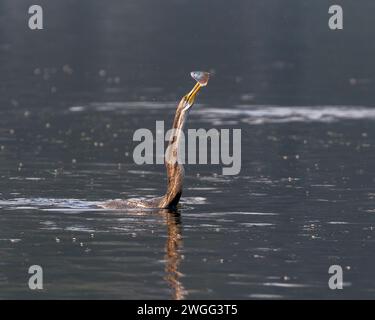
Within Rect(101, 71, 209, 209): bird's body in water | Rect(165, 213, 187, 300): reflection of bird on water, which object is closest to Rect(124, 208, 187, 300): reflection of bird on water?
Rect(165, 213, 187, 300): reflection of bird on water

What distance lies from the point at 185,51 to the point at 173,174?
43398mm

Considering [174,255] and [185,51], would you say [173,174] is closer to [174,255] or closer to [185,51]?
[174,255]

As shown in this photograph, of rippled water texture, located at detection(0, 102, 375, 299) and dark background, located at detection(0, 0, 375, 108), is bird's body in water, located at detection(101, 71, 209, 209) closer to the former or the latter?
rippled water texture, located at detection(0, 102, 375, 299)

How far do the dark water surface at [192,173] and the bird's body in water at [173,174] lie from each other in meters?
0.41

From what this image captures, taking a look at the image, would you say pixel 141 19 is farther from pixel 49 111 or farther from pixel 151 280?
pixel 151 280

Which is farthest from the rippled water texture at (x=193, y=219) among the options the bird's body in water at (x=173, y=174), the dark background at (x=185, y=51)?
the dark background at (x=185, y=51)

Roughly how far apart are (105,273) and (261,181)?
33.0 ft

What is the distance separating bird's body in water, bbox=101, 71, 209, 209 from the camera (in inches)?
1109

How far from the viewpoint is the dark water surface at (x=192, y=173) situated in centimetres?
2361

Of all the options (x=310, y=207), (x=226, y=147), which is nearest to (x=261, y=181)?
(x=310, y=207)

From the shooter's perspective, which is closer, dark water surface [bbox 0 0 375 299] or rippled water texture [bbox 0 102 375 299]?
rippled water texture [bbox 0 102 375 299]

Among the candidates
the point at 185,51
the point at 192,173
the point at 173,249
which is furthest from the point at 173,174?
the point at 185,51

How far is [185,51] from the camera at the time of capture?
71.5m

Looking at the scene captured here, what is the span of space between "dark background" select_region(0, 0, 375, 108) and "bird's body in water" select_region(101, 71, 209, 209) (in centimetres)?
1970
